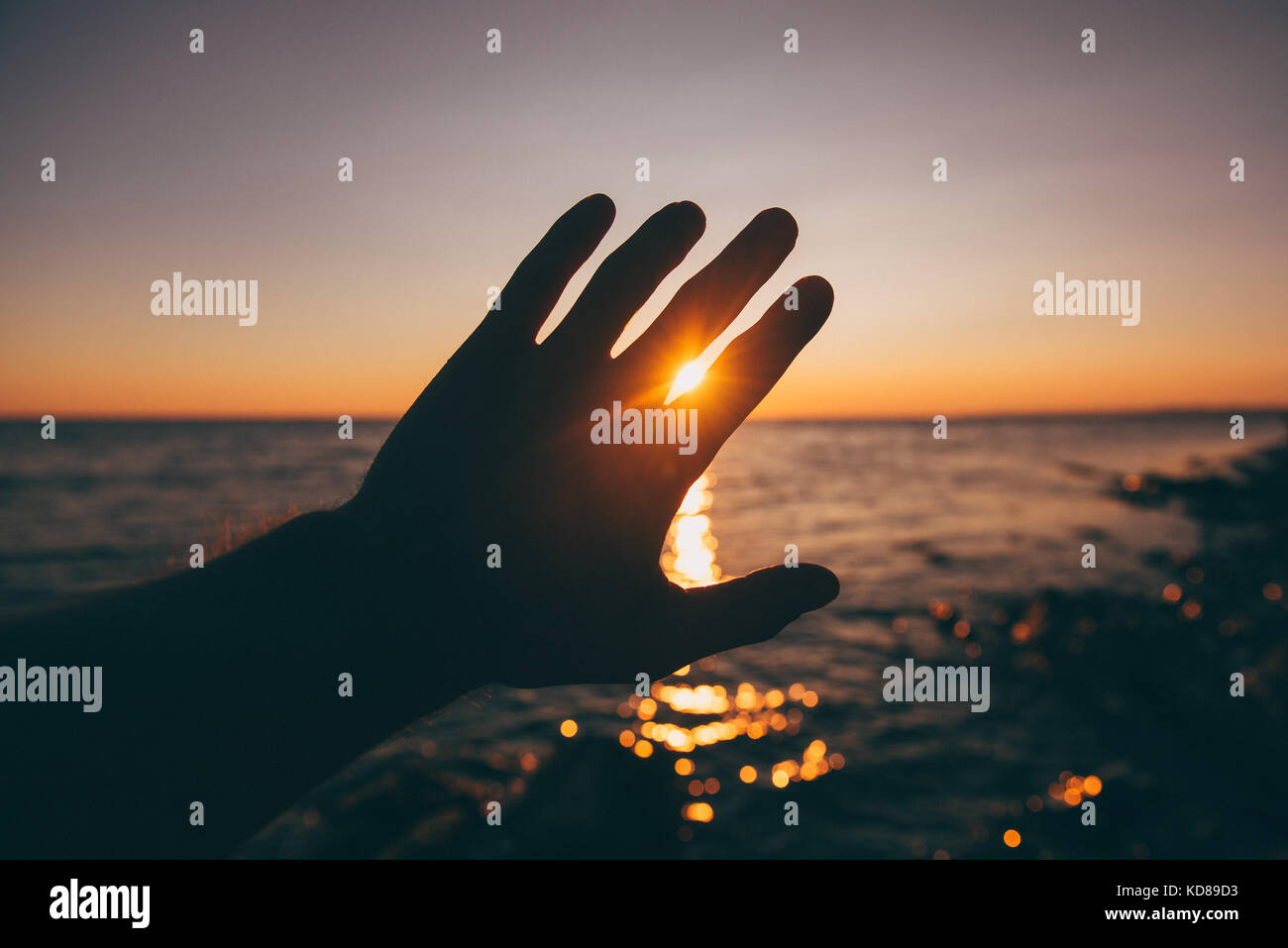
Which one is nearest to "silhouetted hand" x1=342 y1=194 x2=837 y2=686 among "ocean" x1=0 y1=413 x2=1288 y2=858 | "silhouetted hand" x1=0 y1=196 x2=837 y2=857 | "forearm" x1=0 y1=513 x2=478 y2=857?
"silhouetted hand" x1=0 y1=196 x2=837 y2=857

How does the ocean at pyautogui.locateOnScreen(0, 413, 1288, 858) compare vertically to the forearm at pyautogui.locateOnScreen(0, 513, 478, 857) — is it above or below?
below

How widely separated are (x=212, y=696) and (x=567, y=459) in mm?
1060

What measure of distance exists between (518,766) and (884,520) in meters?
23.2

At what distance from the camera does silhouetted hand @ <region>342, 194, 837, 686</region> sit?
1.84 meters

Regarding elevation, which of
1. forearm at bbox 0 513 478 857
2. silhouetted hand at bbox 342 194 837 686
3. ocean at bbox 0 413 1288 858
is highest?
silhouetted hand at bbox 342 194 837 686

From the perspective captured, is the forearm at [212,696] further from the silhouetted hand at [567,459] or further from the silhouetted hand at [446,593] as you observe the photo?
the silhouetted hand at [567,459]

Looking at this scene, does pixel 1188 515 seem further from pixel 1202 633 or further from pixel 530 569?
pixel 530 569

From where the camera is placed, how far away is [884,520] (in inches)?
1110

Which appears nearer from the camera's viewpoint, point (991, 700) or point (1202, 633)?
point (991, 700)

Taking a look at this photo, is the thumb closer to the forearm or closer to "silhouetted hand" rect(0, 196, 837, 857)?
"silhouetted hand" rect(0, 196, 837, 857)

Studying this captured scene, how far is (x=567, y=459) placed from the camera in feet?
6.30

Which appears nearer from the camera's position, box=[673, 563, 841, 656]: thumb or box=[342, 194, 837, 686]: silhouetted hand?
box=[342, 194, 837, 686]: silhouetted hand

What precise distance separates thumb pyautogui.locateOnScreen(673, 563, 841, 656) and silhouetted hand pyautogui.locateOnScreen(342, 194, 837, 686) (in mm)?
37
